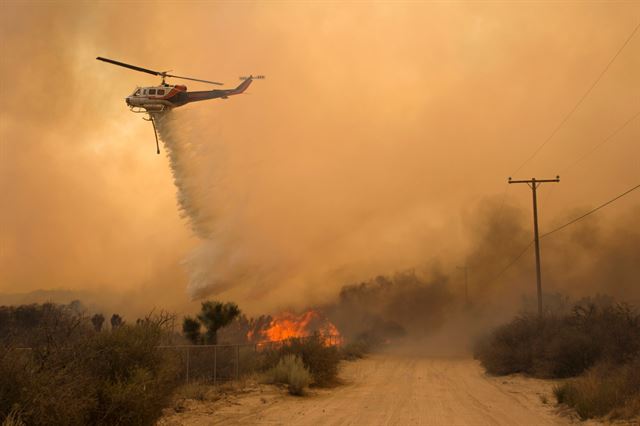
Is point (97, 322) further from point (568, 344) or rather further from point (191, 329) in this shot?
point (568, 344)

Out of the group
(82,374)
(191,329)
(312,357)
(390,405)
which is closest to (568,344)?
(312,357)

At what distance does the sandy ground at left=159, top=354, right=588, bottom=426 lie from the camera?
19.5 metres

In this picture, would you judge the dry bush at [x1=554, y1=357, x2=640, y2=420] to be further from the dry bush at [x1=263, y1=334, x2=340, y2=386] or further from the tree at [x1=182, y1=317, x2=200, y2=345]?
the tree at [x1=182, y1=317, x2=200, y2=345]

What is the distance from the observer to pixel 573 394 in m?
22.3

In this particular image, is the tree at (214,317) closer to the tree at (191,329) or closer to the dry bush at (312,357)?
the tree at (191,329)

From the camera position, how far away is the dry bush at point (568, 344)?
31.0 metres

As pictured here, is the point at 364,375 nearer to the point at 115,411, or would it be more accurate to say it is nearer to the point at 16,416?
the point at 115,411

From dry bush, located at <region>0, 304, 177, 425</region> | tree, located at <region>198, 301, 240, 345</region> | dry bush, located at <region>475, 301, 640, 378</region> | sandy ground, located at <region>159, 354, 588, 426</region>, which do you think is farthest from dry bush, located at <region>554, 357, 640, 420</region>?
tree, located at <region>198, 301, 240, 345</region>

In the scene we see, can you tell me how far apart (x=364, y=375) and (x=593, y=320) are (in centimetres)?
1425

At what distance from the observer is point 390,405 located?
2319 cm

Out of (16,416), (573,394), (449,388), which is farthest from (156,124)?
(16,416)

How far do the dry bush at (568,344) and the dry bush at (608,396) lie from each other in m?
5.15

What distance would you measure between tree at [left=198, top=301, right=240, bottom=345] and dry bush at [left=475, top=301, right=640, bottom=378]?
1856 cm

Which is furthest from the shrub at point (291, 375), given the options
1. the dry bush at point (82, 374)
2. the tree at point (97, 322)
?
the dry bush at point (82, 374)
